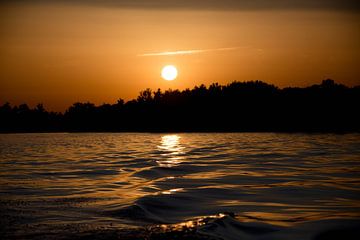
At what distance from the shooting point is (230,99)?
619 feet

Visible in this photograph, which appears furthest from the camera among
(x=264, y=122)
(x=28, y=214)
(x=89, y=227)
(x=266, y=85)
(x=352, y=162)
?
(x=266, y=85)

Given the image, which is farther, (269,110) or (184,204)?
(269,110)

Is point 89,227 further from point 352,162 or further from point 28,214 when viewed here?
point 352,162

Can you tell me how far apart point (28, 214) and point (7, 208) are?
3.84ft

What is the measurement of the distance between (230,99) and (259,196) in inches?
6997

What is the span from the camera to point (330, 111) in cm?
14475

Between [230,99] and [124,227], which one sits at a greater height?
[230,99]

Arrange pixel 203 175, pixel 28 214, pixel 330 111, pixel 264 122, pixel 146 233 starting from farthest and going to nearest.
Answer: pixel 264 122 < pixel 330 111 < pixel 203 175 < pixel 28 214 < pixel 146 233

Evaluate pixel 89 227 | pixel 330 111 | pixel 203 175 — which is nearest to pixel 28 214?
pixel 89 227

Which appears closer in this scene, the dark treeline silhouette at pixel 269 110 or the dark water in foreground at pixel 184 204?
the dark water in foreground at pixel 184 204

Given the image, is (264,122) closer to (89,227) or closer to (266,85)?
(266,85)

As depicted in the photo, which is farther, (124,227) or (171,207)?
(171,207)

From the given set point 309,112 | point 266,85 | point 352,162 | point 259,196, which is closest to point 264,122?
point 309,112

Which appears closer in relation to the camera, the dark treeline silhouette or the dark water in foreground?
the dark water in foreground
